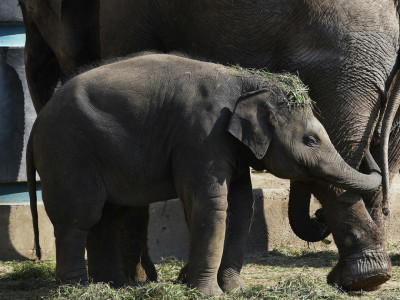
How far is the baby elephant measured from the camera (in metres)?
5.91

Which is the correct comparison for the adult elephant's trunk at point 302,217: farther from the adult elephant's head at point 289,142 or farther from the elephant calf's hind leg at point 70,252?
the elephant calf's hind leg at point 70,252

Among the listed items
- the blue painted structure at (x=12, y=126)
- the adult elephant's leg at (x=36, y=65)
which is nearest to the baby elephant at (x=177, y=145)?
the blue painted structure at (x=12, y=126)

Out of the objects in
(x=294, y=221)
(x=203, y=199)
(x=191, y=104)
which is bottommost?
(x=294, y=221)

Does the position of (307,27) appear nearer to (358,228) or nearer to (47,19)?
(358,228)

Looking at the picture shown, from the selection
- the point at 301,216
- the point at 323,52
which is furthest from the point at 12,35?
the point at 323,52

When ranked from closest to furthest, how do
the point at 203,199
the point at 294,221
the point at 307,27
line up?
the point at 203,199 < the point at 307,27 < the point at 294,221

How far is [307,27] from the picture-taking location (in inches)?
254

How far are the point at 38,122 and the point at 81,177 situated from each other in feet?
1.53

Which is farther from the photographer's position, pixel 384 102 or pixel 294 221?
pixel 294 221

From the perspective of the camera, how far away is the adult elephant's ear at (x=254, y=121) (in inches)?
233

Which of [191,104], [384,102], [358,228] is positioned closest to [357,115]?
[384,102]

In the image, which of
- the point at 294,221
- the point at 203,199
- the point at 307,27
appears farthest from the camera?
the point at 294,221

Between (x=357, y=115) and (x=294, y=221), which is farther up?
(x=357, y=115)

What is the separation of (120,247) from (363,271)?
4.80 ft
